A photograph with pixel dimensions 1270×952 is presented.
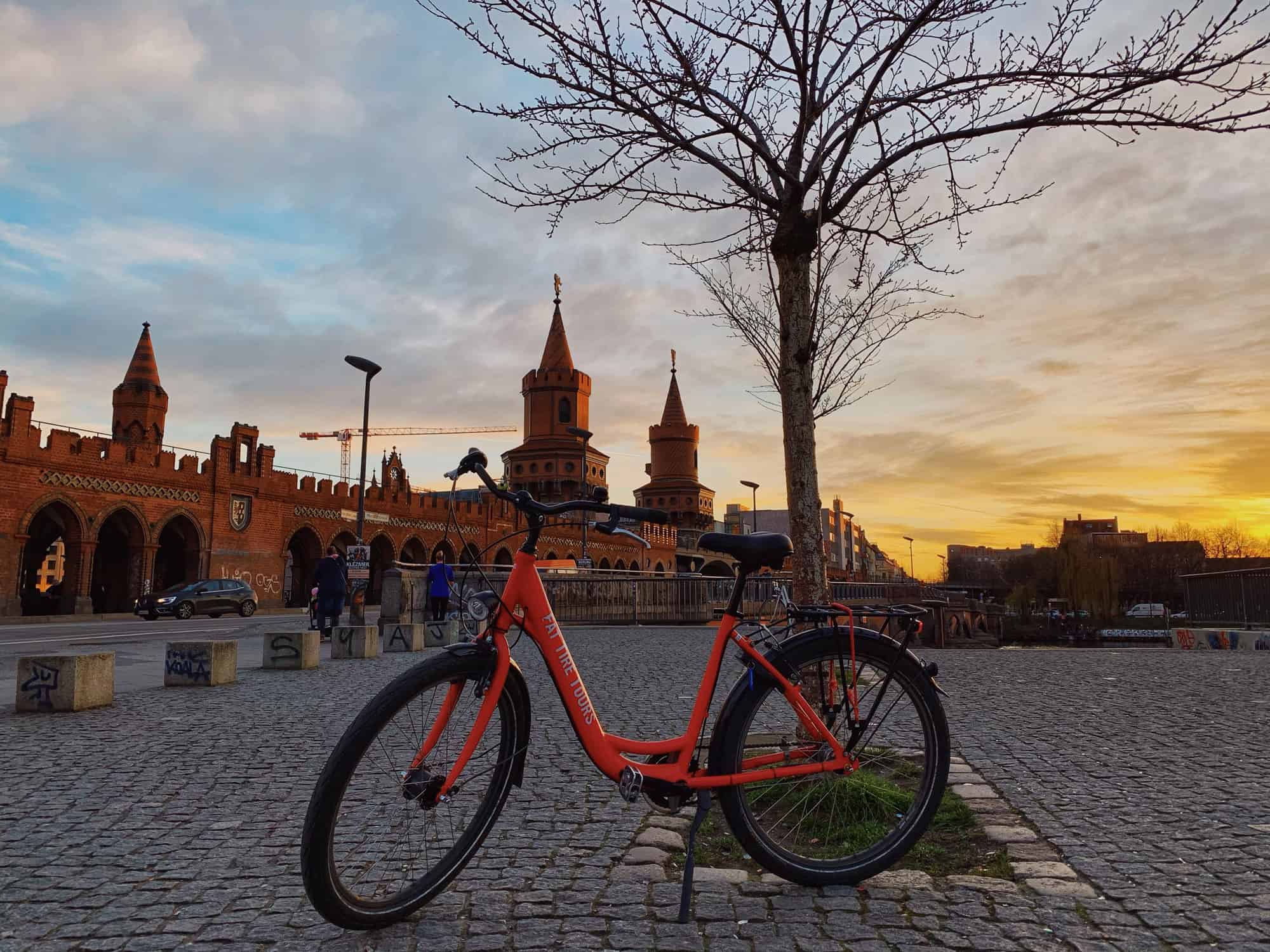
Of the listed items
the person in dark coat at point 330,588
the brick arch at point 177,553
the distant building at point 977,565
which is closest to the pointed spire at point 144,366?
the brick arch at point 177,553

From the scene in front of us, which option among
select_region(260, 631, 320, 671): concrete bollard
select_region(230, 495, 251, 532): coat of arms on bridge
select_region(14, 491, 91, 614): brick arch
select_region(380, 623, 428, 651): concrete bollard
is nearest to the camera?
select_region(260, 631, 320, 671): concrete bollard

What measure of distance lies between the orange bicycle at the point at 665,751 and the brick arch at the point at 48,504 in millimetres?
34459

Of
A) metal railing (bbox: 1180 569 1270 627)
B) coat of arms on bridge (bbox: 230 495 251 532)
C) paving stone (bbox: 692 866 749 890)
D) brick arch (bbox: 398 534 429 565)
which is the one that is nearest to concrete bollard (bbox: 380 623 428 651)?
paving stone (bbox: 692 866 749 890)

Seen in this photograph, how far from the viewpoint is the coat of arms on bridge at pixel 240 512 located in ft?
128

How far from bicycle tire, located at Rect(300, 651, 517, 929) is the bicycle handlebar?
0.50m

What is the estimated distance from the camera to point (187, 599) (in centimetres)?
2881

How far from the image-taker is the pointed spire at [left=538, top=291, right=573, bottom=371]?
8631 cm

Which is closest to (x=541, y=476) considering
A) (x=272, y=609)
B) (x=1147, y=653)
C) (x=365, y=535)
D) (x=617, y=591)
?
(x=365, y=535)

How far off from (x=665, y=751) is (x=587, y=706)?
11.6 inches

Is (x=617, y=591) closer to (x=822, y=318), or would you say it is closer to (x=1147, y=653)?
(x=1147, y=653)

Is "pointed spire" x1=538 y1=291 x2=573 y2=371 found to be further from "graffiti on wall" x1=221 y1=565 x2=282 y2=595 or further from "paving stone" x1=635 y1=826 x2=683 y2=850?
"paving stone" x1=635 y1=826 x2=683 y2=850

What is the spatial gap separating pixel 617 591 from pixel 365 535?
27.1 metres

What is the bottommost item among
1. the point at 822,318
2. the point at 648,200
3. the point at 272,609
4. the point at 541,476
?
the point at 272,609

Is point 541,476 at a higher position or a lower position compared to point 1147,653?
higher
